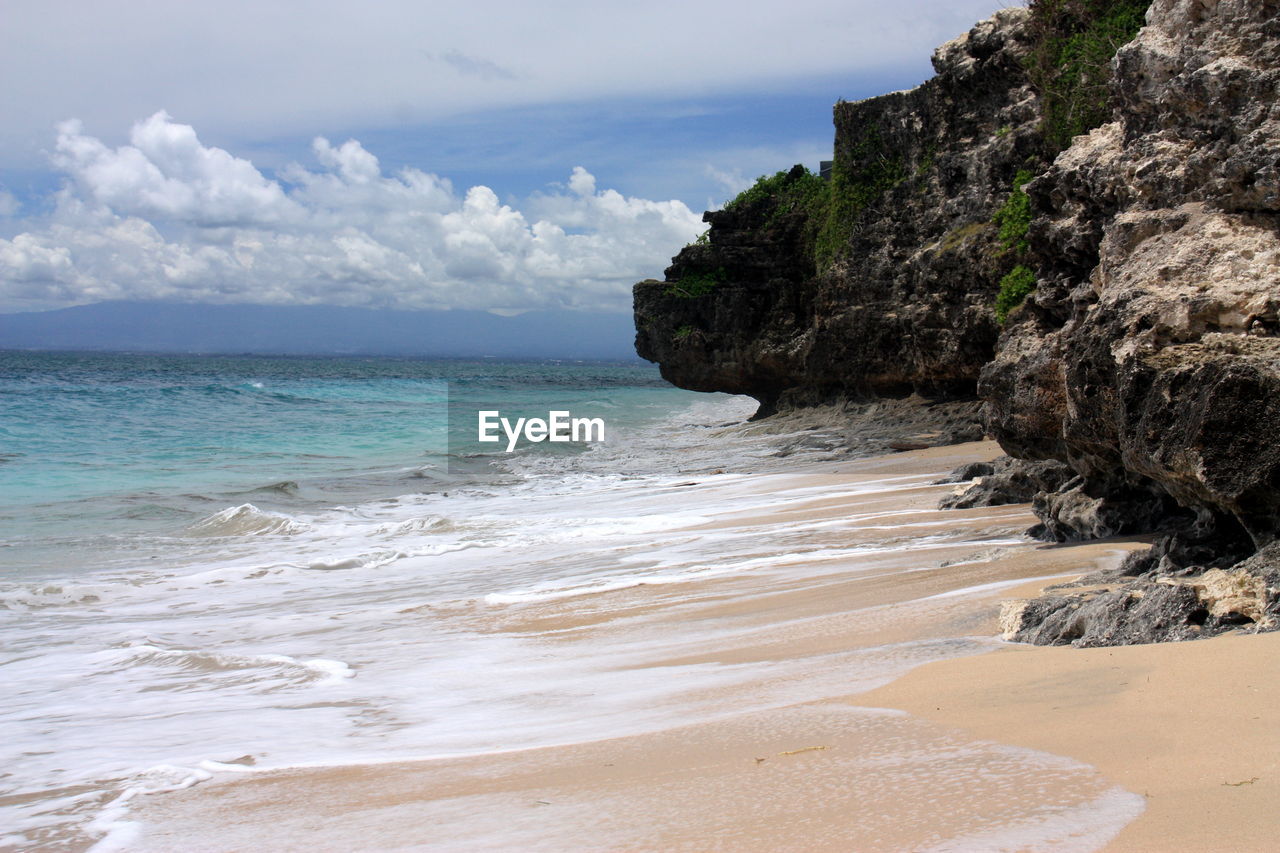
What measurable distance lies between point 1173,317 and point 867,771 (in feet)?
9.78

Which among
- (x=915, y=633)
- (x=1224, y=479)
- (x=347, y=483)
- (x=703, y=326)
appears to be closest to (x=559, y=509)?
(x=347, y=483)

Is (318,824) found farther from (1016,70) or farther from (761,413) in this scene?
(761,413)

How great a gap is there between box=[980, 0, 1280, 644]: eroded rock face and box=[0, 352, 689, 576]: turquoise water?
950 centimetres

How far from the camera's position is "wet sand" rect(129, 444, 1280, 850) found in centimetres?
253

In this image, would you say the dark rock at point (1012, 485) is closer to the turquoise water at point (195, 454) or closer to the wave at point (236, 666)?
the wave at point (236, 666)

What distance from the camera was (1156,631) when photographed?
3928mm

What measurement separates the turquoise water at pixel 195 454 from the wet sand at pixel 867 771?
8150mm

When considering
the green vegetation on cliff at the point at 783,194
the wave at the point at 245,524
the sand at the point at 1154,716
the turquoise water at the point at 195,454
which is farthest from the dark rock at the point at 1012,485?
the green vegetation on cliff at the point at 783,194

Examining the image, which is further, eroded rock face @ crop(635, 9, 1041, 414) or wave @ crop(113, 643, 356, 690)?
eroded rock face @ crop(635, 9, 1041, 414)

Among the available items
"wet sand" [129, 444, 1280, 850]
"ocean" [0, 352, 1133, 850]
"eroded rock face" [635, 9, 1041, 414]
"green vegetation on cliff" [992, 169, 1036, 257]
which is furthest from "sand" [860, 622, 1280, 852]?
"eroded rock face" [635, 9, 1041, 414]

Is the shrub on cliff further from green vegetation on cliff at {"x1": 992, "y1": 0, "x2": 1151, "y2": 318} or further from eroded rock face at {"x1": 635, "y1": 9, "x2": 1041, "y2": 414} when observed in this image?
eroded rock face at {"x1": 635, "y1": 9, "x2": 1041, "y2": 414}

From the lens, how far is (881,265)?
19.1 m

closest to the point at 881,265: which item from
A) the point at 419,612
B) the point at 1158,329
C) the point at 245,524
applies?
Answer: the point at 245,524

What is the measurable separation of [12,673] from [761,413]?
66.1 ft
